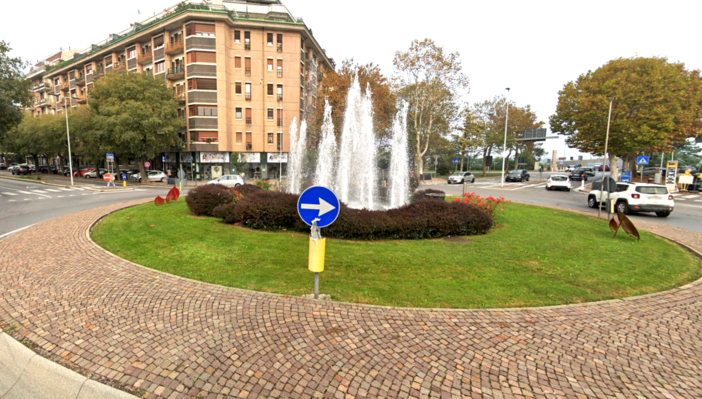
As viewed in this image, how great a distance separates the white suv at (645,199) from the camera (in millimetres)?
14648

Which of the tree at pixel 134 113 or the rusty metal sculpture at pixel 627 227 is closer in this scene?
the rusty metal sculpture at pixel 627 227

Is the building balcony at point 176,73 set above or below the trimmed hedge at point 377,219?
above

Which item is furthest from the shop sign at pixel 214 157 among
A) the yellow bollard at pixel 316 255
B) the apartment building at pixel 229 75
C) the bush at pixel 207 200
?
the yellow bollard at pixel 316 255

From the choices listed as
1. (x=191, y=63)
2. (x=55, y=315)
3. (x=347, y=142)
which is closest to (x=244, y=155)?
(x=191, y=63)

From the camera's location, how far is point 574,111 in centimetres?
3191

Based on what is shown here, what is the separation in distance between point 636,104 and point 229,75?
138 ft

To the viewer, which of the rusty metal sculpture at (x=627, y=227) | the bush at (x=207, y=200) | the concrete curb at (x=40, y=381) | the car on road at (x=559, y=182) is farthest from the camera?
the car on road at (x=559, y=182)

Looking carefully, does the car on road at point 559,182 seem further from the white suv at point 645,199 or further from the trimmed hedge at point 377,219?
the trimmed hedge at point 377,219

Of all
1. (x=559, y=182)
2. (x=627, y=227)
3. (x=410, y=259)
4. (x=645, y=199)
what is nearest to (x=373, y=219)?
(x=410, y=259)

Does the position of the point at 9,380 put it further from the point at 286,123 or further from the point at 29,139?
the point at 29,139

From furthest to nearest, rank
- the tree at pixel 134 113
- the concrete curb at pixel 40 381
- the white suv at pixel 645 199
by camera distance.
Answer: the tree at pixel 134 113 < the white suv at pixel 645 199 < the concrete curb at pixel 40 381

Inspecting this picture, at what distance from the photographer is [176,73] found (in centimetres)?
4050

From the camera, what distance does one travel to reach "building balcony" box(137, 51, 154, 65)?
4303 centimetres

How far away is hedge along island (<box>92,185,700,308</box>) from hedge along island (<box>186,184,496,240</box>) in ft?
→ 0.14
